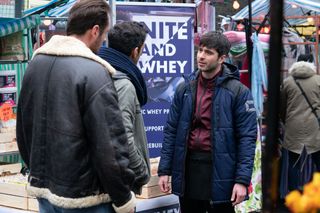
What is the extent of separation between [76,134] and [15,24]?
12.7 ft

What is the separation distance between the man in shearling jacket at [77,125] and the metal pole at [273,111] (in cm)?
148

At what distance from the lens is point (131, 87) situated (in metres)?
3.10

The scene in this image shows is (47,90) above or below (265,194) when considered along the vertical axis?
above

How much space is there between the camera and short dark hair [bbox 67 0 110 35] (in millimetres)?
2738

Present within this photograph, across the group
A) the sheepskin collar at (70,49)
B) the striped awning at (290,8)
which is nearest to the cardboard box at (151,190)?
the sheepskin collar at (70,49)

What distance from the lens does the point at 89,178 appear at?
2674 mm

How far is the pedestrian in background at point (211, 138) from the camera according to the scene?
12.4 ft

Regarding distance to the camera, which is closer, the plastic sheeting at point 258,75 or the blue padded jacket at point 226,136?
the blue padded jacket at point 226,136

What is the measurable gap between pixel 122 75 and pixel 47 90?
54cm

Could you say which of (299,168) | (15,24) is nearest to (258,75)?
(299,168)

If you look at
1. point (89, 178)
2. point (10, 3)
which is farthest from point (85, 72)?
point (10, 3)

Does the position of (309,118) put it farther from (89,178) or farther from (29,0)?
(29,0)

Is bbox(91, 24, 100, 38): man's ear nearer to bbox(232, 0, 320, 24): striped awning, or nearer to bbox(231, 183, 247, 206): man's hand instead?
bbox(231, 183, 247, 206): man's hand

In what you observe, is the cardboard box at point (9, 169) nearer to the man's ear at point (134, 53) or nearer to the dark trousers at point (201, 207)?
the dark trousers at point (201, 207)
